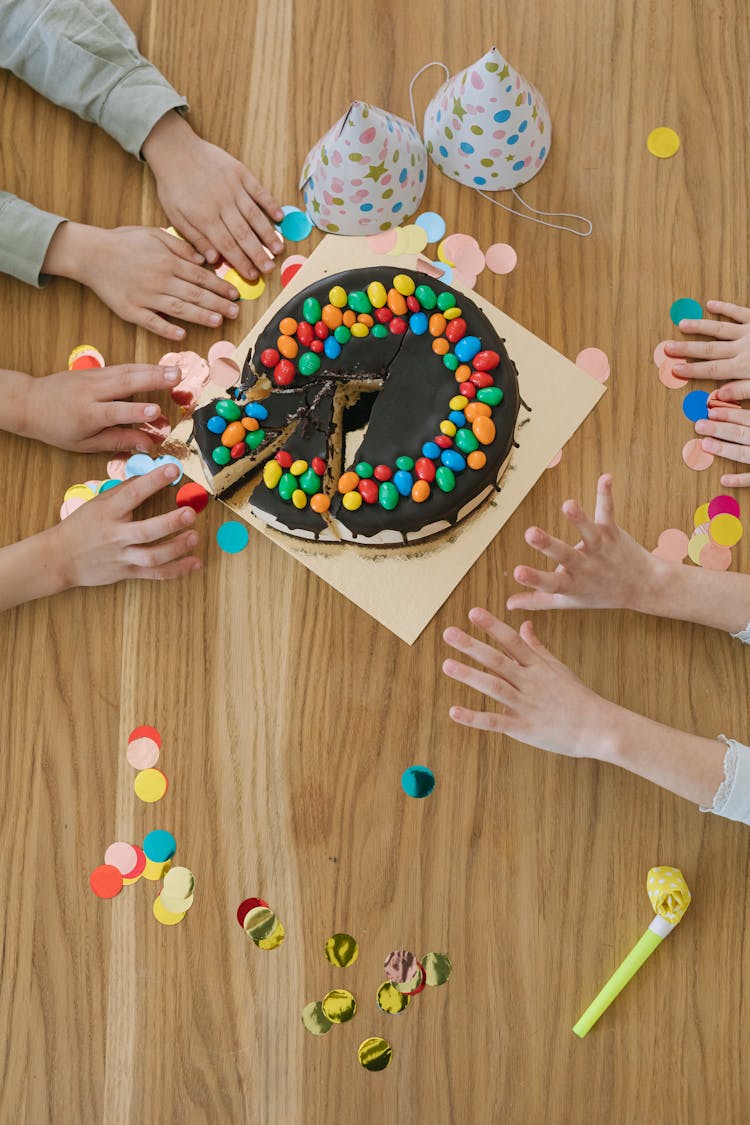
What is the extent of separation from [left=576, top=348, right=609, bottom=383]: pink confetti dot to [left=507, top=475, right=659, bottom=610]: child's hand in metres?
0.15

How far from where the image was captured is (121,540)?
84cm

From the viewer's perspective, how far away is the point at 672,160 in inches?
36.6

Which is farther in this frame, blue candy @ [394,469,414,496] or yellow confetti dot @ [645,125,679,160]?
yellow confetti dot @ [645,125,679,160]

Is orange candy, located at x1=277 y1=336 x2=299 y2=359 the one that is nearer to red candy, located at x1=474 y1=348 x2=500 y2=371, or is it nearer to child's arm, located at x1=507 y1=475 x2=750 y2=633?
red candy, located at x1=474 y1=348 x2=500 y2=371

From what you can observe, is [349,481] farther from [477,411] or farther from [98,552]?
[98,552]

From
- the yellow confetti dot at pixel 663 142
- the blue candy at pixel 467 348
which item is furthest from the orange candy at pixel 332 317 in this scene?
the yellow confetti dot at pixel 663 142

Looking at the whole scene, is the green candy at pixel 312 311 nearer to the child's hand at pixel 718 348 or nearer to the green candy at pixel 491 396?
the green candy at pixel 491 396

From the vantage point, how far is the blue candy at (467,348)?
2.76 ft

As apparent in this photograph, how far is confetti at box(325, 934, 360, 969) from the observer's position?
2.68 feet

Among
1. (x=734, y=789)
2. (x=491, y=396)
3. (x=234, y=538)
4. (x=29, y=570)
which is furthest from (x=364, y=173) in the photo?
(x=734, y=789)

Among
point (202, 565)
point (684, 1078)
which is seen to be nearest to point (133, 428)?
point (202, 565)

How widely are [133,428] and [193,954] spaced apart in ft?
1.57

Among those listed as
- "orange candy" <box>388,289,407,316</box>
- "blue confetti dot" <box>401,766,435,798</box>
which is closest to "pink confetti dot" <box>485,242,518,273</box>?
"orange candy" <box>388,289,407,316</box>

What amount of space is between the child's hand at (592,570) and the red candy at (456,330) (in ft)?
0.59
